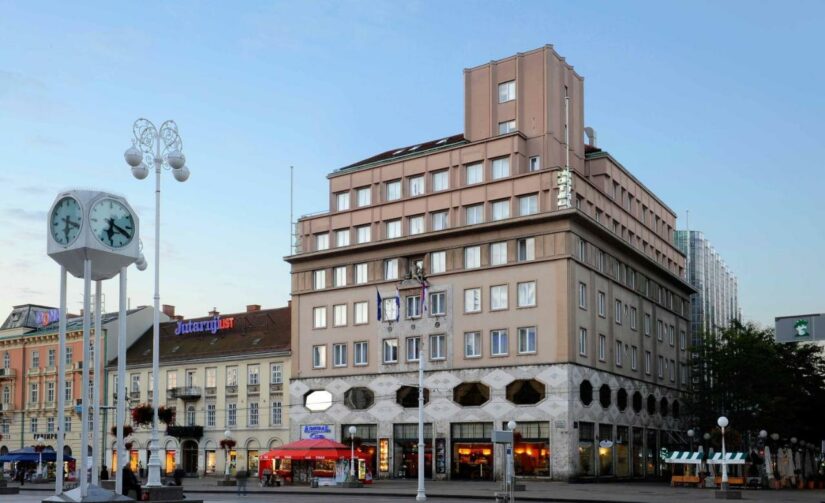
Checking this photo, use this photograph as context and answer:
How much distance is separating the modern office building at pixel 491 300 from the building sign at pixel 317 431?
223mm

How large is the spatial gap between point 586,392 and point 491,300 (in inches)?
356

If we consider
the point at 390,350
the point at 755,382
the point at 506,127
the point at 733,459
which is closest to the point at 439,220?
the point at 506,127

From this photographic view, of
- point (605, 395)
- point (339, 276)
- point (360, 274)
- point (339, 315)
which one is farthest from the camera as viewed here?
point (339, 276)

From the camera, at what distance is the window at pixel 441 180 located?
77375 millimetres

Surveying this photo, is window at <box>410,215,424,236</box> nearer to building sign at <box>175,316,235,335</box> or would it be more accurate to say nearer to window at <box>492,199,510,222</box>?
window at <box>492,199,510,222</box>

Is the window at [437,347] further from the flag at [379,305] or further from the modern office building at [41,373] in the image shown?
the modern office building at [41,373]

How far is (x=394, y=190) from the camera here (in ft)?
264

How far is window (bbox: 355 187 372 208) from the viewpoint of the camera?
269ft

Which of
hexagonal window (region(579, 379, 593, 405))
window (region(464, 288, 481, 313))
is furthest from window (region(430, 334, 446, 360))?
hexagonal window (region(579, 379, 593, 405))

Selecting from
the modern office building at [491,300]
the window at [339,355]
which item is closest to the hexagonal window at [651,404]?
the modern office building at [491,300]

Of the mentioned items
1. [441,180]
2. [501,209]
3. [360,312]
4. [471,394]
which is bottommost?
[471,394]

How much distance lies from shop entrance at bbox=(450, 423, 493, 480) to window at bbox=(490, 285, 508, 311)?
321 inches

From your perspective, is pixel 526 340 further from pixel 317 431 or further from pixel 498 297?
pixel 317 431

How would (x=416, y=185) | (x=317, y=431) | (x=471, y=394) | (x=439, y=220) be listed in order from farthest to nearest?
(x=317, y=431), (x=416, y=185), (x=439, y=220), (x=471, y=394)
